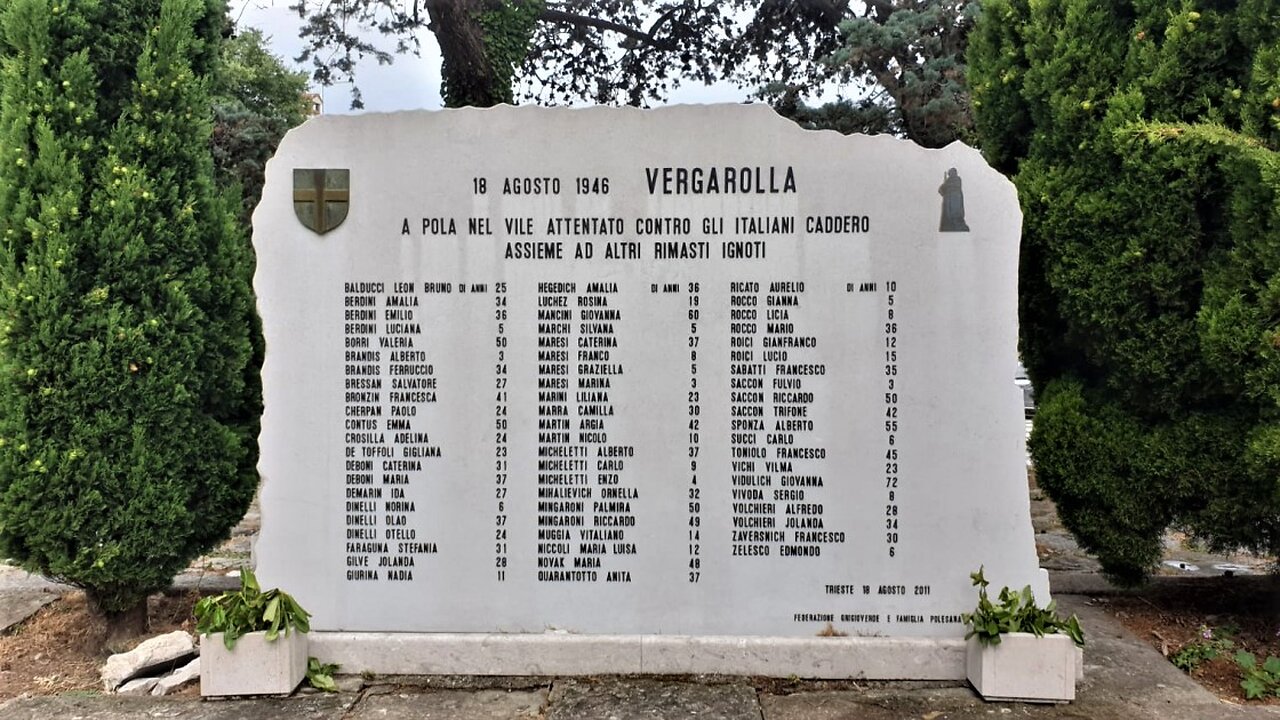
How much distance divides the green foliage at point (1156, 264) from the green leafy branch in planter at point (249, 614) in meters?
5.07

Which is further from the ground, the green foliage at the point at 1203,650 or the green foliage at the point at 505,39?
the green foliage at the point at 505,39

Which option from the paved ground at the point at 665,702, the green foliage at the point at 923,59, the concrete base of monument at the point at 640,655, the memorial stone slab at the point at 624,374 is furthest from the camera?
the green foliage at the point at 923,59

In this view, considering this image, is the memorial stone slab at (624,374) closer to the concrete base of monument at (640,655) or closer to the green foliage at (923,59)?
the concrete base of monument at (640,655)

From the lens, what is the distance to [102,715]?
429 cm

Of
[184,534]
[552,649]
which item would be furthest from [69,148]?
[552,649]

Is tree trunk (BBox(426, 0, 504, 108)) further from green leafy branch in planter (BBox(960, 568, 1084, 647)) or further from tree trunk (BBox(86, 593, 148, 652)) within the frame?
green leafy branch in planter (BBox(960, 568, 1084, 647))

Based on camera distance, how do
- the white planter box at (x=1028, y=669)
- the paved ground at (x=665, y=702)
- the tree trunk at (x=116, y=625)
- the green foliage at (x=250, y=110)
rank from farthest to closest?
the green foliage at (x=250, y=110) → the tree trunk at (x=116, y=625) → the white planter box at (x=1028, y=669) → the paved ground at (x=665, y=702)

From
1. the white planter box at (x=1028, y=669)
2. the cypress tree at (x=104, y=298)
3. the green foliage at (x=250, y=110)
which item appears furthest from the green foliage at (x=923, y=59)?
the cypress tree at (x=104, y=298)

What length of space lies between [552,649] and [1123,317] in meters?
4.27

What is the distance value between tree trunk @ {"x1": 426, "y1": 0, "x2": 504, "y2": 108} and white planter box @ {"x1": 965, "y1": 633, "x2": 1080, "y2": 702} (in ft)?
27.9

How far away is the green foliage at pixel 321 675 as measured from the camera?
457 cm

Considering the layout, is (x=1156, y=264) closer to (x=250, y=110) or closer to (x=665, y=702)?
(x=665, y=702)

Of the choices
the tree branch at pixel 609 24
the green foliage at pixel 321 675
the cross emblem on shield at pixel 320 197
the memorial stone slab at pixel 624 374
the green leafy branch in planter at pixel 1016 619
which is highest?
the tree branch at pixel 609 24

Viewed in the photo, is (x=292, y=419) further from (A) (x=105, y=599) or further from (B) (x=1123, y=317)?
(B) (x=1123, y=317)
